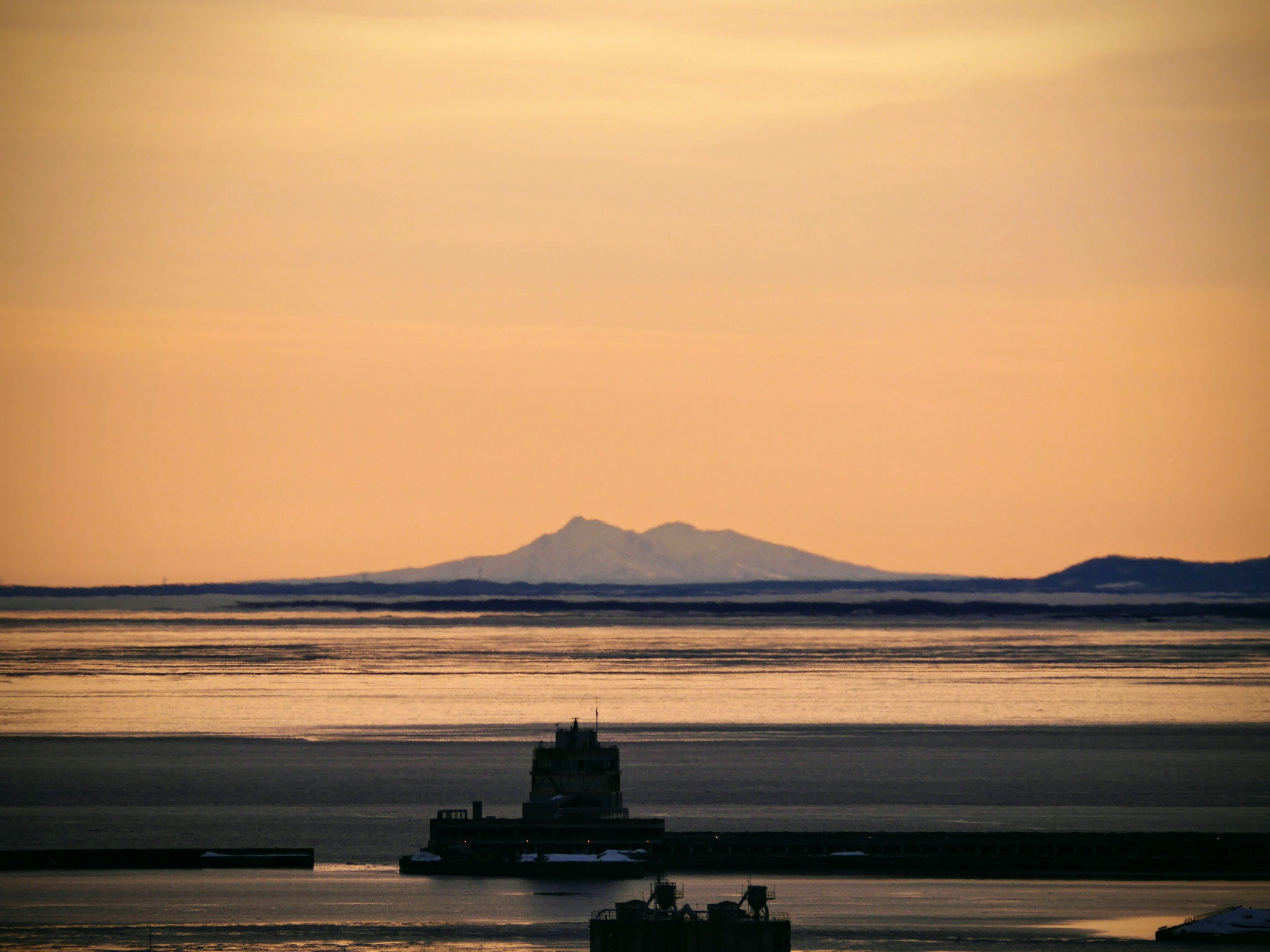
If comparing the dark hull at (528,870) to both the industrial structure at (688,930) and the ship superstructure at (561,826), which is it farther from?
the industrial structure at (688,930)

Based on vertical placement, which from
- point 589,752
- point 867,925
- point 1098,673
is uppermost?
point 1098,673

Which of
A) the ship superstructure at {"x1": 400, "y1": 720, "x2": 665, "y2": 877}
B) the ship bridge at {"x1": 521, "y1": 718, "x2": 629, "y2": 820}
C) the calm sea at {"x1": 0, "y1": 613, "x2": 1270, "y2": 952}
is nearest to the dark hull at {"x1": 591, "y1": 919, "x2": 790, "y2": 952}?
the calm sea at {"x1": 0, "y1": 613, "x2": 1270, "y2": 952}

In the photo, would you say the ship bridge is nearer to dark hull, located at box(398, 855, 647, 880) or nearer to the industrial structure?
dark hull, located at box(398, 855, 647, 880)

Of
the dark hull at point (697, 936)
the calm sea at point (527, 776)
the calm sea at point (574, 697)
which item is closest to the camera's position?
the dark hull at point (697, 936)

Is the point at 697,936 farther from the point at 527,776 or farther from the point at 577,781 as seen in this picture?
the point at 527,776

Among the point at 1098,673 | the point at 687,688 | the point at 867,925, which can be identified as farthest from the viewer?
the point at 1098,673

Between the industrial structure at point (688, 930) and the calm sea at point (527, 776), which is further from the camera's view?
the calm sea at point (527, 776)

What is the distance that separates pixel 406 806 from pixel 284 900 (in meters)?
22.7

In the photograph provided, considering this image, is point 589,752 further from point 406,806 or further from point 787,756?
point 787,756

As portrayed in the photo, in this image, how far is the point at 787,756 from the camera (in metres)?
102

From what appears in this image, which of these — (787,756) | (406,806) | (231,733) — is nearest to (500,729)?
(231,733)

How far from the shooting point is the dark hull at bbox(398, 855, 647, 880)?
2421 inches

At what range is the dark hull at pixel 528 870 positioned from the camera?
61.5 metres

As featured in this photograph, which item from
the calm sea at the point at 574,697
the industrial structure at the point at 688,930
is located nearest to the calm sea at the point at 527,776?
the calm sea at the point at 574,697
